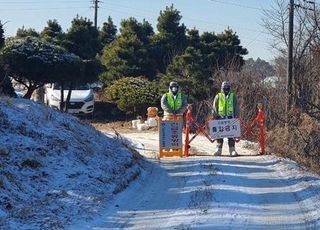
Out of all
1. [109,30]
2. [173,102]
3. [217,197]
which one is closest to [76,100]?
[173,102]

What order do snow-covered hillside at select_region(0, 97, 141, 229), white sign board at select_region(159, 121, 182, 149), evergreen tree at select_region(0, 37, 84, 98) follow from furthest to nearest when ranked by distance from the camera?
evergreen tree at select_region(0, 37, 84, 98) → white sign board at select_region(159, 121, 182, 149) → snow-covered hillside at select_region(0, 97, 141, 229)

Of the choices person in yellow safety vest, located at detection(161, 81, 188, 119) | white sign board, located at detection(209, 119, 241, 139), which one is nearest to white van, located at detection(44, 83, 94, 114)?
person in yellow safety vest, located at detection(161, 81, 188, 119)

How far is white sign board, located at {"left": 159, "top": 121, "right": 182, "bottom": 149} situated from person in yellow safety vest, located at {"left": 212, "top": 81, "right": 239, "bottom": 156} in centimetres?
106

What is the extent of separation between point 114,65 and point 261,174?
21672 millimetres

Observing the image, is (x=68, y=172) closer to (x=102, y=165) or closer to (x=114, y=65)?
(x=102, y=165)

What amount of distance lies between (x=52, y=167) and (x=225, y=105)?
6.56 m

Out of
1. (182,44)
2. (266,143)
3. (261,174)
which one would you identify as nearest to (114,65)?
(182,44)

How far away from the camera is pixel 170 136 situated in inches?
593

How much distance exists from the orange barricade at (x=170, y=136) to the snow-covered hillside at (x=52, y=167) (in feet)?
5.81

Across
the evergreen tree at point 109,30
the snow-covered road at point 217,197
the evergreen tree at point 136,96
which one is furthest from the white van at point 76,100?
the evergreen tree at point 109,30

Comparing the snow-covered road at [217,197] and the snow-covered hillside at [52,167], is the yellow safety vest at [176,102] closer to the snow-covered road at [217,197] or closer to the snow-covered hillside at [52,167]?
the snow-covered road at [217,197]

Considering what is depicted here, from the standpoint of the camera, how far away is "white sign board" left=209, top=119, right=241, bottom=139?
15.3 meters

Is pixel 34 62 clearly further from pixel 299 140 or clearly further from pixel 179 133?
pixel 299 140

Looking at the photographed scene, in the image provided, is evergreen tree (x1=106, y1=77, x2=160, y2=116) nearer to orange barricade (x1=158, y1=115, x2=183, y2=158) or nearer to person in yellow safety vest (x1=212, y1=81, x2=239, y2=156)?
person in yellow safety vest (x1=212, y1=81, x2=239, y2=156)
